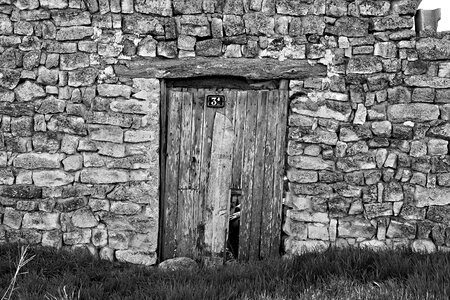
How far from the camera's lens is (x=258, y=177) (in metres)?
5.29

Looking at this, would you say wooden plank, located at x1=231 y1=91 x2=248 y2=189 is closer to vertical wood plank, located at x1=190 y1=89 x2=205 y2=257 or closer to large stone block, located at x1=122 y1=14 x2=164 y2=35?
vertical wood plank, located at x1=190 y1=89 x2=205 y2=257

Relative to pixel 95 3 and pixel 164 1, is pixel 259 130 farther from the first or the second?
pixel 95 3

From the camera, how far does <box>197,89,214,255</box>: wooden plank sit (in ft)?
17.3

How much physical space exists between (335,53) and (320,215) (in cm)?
167

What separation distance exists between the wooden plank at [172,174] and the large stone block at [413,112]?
2.20 metres

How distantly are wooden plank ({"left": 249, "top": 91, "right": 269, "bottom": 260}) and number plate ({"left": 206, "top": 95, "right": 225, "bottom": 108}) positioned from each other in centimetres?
38

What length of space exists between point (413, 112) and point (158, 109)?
8.50ft

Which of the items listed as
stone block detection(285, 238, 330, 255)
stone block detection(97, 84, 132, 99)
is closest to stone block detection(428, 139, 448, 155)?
stone block detection(285, 238, 330, 255)

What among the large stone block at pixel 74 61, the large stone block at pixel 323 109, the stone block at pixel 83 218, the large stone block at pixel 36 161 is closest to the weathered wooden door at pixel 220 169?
the large stone block at pixel 323 109

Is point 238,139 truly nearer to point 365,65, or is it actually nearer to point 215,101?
point 215,101

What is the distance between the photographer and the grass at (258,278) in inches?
145

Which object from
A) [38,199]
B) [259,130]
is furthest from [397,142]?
[38,199]

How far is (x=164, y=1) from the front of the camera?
507 cm

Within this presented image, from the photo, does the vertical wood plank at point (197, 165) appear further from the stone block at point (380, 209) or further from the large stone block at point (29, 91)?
the stone block at point (380, 209)
